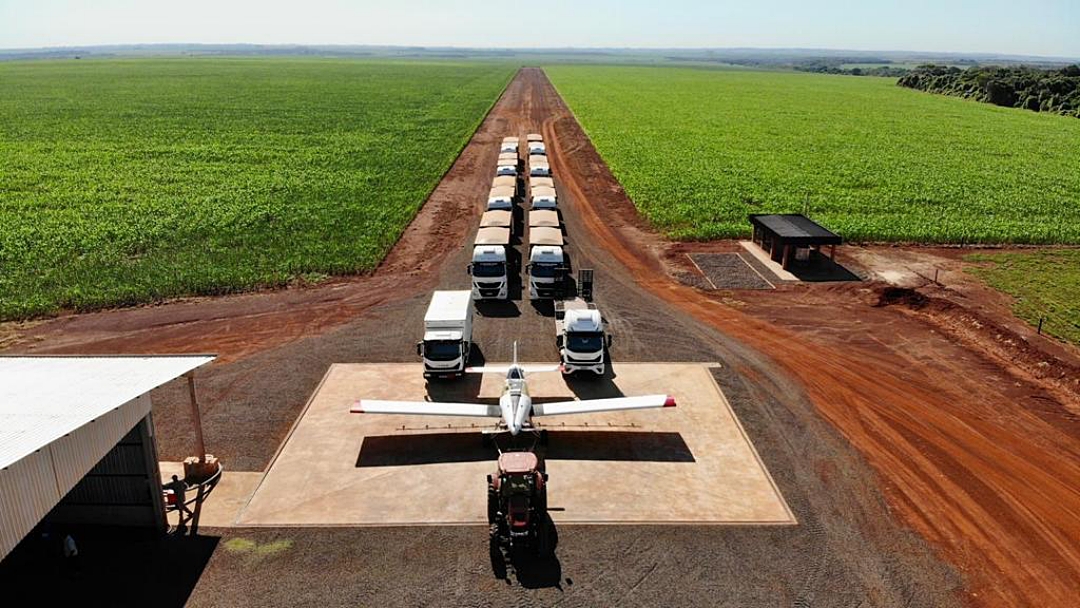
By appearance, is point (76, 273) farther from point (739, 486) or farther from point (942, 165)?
point (942, 165)

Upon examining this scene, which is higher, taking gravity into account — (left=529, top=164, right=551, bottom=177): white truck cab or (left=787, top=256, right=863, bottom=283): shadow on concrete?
(left=529, top=164, right=551, bottom=177): white truck cab

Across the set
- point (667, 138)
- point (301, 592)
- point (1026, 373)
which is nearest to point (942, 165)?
point (667, 138)

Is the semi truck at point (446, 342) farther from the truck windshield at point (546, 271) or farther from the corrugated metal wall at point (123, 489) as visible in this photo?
the corrugated metal wall at point (123, 489)

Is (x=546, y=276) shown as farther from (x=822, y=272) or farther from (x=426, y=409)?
(x=822, y=272)

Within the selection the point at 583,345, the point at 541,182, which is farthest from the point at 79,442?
the point at 541,182

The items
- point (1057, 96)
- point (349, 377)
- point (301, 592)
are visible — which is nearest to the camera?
point (301, 592)

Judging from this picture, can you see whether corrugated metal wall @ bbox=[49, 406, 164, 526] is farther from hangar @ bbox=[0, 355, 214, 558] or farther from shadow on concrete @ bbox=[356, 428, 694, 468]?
shadow on concrete @ bbox=[356, 428, 694, 468]

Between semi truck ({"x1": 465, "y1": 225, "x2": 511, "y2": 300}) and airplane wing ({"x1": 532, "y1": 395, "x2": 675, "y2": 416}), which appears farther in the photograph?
semi truck ({"x1": 465, "y1": 225, "x2": 511, "y2": 300})

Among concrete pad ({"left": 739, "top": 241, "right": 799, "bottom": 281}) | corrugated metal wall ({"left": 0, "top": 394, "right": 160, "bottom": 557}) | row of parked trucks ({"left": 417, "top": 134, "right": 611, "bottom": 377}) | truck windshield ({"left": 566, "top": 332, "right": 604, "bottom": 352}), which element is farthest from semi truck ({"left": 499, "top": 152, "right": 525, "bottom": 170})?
corrugated metal wall ({"left": 0, "top": 394, "right": 160, "bottom": 557})
